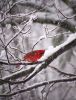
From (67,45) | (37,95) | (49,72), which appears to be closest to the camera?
(67,45)

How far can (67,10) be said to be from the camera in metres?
5.70

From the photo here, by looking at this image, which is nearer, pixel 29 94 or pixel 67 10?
pixel 67 10

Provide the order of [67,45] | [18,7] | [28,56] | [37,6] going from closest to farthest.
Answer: [67,45] → [28,56] → [37,6] → [18,7]

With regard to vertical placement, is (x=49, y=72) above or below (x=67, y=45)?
below

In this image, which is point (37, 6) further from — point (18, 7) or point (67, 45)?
point (67, 45)

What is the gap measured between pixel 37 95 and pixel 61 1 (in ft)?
10.6

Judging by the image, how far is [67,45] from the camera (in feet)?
11.7

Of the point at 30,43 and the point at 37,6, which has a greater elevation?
the point at 37,6

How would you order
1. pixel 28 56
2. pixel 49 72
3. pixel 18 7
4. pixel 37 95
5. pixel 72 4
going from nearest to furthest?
pixel 28 56
pixel 72 4
pixel 18 7
pixel 37 95
pixel 49 72

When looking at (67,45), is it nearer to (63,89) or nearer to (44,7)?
(44,7)

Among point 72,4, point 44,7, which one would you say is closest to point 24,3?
point 44,7

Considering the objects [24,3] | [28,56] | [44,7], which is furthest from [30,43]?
[28,56]

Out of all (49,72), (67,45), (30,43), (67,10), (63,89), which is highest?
(67,10)

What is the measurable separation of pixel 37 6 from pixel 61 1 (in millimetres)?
661
